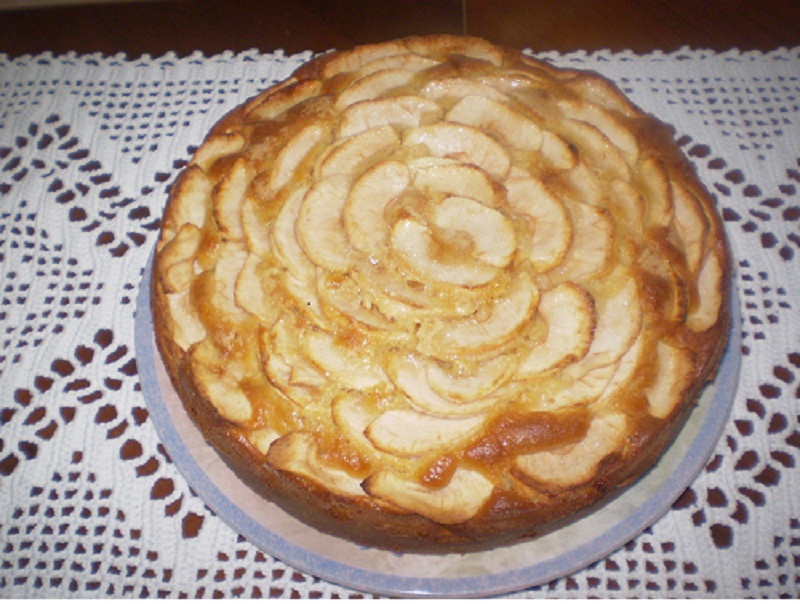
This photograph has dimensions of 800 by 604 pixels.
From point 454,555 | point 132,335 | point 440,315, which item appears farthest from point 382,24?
point 454,555

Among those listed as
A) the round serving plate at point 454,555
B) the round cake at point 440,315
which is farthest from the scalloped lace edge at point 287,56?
the round serving plate at point 454,555

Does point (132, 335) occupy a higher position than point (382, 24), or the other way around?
point (382, 24)

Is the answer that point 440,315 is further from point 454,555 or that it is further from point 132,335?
point 132,335

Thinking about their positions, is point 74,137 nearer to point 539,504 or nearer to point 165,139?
point 165,139

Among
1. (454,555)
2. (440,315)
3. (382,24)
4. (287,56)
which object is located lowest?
(454,555)

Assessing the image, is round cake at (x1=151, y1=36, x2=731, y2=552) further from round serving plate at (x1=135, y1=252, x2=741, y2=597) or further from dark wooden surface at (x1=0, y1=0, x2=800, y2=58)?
dark wooden surface at (x1=0, y1=0, x2=800, y2=58)

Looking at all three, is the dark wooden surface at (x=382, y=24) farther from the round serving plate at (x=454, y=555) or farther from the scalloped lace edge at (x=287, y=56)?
the round serving plate at (x=454, y=555)
